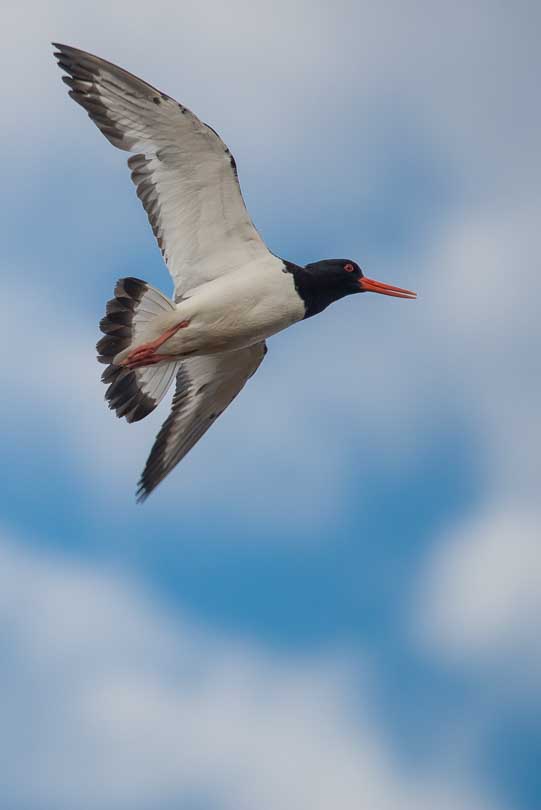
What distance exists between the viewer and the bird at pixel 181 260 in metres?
12.2

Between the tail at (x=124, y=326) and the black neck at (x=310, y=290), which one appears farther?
the black neck at (x=310, y=290)

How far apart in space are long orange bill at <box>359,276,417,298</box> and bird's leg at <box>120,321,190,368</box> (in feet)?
6.91

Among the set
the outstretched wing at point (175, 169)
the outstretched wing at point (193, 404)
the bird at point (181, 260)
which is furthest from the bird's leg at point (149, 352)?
the outstretched wing at point (193, 404)

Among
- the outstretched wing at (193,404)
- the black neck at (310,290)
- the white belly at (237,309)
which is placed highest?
the black neck at (310,290)

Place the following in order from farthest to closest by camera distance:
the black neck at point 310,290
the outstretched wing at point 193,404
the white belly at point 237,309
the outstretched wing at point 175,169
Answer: the outstretched wing at point 193,404 → the black neck at point 310,290 → the white belly at point 237,309 → the outstretched wing at point 175,169

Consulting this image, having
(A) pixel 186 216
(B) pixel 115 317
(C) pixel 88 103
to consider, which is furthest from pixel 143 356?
(C) pixel 88 103

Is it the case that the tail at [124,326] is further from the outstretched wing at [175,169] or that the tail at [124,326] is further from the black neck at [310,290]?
the black neck at [310,290]

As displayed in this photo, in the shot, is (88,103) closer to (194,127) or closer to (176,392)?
(194,127)

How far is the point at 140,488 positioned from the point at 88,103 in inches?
142

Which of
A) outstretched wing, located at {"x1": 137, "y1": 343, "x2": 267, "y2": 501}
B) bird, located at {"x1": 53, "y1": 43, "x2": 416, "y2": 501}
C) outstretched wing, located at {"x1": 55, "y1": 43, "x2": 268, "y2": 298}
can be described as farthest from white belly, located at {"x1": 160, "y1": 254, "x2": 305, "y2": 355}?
outstretched wing, located at {"x1": 137, "y1": 343, "x2": 267, "y2": 501}

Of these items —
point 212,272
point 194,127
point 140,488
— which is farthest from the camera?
Answer: point 140,488

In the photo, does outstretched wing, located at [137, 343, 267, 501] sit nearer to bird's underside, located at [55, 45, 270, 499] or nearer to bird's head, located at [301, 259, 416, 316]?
bird's underside, located at [55, 45, 270, 499]

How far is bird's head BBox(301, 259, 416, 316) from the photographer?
13.1 m

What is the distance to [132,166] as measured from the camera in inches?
492
